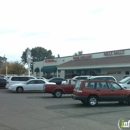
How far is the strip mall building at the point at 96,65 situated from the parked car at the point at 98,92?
2485 centimetres

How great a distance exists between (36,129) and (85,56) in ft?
160

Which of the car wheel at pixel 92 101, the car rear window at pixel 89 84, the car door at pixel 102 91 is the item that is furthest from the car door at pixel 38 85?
the car wheel at pixel 92 101

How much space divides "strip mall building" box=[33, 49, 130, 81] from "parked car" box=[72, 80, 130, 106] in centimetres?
2485

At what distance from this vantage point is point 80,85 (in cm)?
1675

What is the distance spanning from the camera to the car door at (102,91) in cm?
1670

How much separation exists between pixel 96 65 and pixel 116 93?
1203 inches

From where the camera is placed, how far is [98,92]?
16.7 meters

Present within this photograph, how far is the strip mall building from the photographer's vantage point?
4400 cm

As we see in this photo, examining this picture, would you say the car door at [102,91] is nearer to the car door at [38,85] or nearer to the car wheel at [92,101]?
the car wheel at [92,101]

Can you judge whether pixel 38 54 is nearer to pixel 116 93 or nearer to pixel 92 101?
pixel 116 93

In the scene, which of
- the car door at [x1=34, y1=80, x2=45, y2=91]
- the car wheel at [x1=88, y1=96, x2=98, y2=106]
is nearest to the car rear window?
the car wheel at [x1=88, y1=96, x2=98, y2=106]

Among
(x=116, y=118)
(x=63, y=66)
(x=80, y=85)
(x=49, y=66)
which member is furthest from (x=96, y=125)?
(x=49, y=66)

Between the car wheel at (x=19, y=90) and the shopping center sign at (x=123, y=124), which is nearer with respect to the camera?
the shopping center sign at (x=123, y=124)

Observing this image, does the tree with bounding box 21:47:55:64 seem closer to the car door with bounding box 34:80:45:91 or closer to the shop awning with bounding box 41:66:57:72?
the shop awning with bounding box 41:66:57:72
